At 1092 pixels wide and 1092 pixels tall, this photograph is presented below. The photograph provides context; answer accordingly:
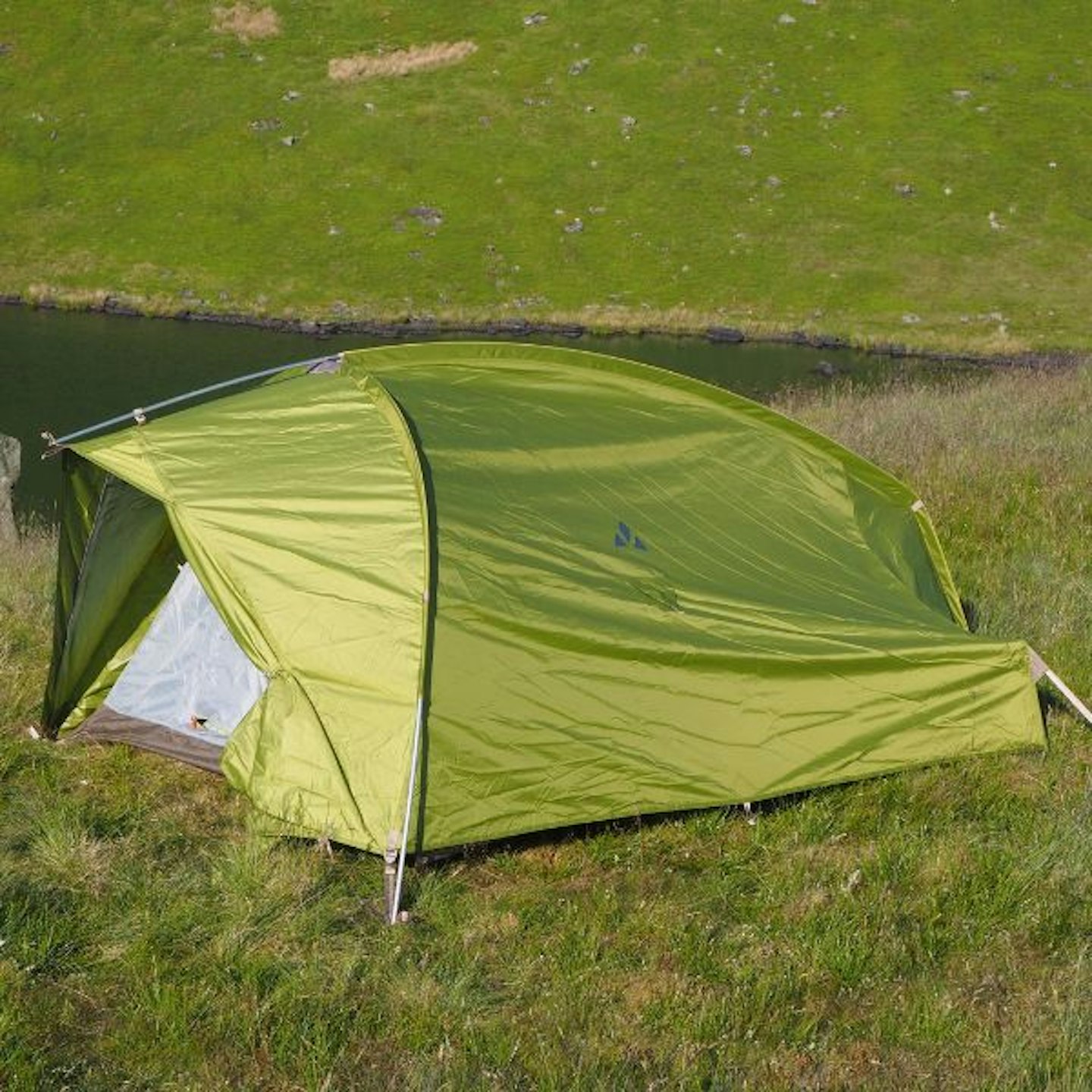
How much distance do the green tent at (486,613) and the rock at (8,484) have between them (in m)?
7.60

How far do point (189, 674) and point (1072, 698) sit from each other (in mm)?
5535

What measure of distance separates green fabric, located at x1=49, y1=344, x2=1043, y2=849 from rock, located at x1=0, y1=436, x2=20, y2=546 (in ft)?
25.6

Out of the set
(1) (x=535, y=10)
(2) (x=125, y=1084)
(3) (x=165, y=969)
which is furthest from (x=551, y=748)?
(1) (x=535, y=10)

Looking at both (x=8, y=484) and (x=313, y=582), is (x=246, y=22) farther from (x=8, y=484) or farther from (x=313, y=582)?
(x=313, y=582)

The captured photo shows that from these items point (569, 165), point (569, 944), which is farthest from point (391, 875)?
point (569, 165)

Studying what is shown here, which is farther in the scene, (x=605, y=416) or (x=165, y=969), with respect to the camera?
(x=605, y=416)

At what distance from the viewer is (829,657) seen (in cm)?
859

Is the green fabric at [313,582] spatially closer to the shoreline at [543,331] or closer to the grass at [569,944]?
the grass at [569,944]

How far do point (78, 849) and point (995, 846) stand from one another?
4804mm

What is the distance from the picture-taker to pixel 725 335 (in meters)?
44.1

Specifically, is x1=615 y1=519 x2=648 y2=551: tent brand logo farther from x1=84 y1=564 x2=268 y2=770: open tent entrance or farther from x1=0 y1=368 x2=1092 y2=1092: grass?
x1=84 y1=564 x2=268 y2=770: open tent entrance

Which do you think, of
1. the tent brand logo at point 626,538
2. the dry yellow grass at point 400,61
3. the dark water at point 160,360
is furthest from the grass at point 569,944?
the dry yellow grass at point 400,61

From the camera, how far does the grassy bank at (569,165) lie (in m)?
46.4

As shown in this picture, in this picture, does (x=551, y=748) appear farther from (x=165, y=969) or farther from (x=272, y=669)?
(x=165, y=969)
